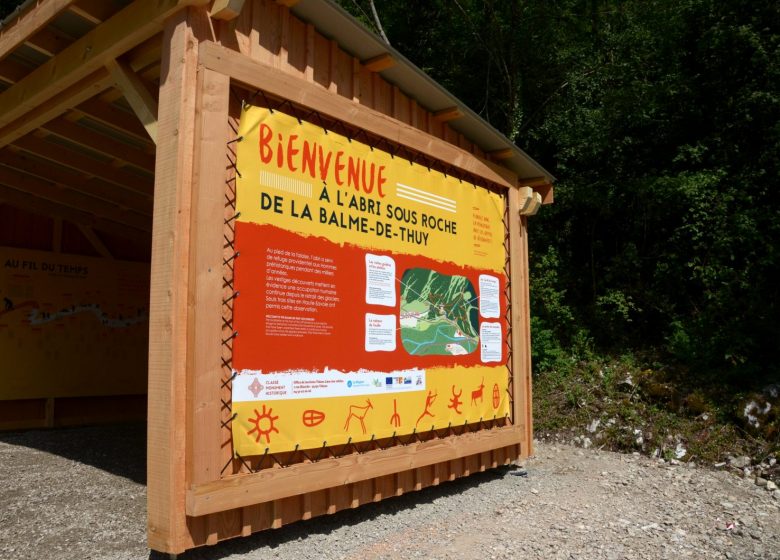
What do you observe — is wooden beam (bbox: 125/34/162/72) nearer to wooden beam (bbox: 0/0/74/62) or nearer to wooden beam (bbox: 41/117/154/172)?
wooden beam (bbox: 0/0/74/62)

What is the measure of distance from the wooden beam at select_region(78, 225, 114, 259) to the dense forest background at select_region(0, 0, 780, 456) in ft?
24.3

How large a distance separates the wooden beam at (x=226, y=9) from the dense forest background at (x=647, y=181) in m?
7.24

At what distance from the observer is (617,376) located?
9.62 metres

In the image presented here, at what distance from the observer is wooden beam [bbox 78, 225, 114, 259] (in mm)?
9688

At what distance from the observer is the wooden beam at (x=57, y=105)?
485 cm

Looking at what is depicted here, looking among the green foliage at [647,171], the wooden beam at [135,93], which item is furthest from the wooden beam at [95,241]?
the green foliage at [647,171]

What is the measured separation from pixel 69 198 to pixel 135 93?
4947 millimetres

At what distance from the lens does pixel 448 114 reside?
6.39 metres

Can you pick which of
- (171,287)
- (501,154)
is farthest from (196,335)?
(501,154)

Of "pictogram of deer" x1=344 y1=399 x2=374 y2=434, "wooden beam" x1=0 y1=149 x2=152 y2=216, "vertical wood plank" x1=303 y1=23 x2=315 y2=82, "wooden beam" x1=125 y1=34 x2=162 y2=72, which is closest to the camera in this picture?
"wooden beam" x1=125 y1=34 x2=162 y2=72

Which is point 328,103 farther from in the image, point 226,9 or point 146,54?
point 146,54

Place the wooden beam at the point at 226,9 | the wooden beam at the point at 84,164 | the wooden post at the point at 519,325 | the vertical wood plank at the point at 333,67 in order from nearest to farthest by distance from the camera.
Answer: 1. the wooden beam at the point at 226,9
2. the vertical wood plank at the point at 333,67
3. the wooden beam at the point at 84,164
4. the wooden post at the point at 519,325

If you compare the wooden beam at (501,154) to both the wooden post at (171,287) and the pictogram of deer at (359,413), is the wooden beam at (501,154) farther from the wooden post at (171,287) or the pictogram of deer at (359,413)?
the wooden post at (171,287)

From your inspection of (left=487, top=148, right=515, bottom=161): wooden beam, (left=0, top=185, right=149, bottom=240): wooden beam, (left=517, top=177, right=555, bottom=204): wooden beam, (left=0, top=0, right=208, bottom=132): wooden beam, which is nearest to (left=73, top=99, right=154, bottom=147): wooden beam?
(left=0, top=0, right=208, bottom=132): wooden beam
